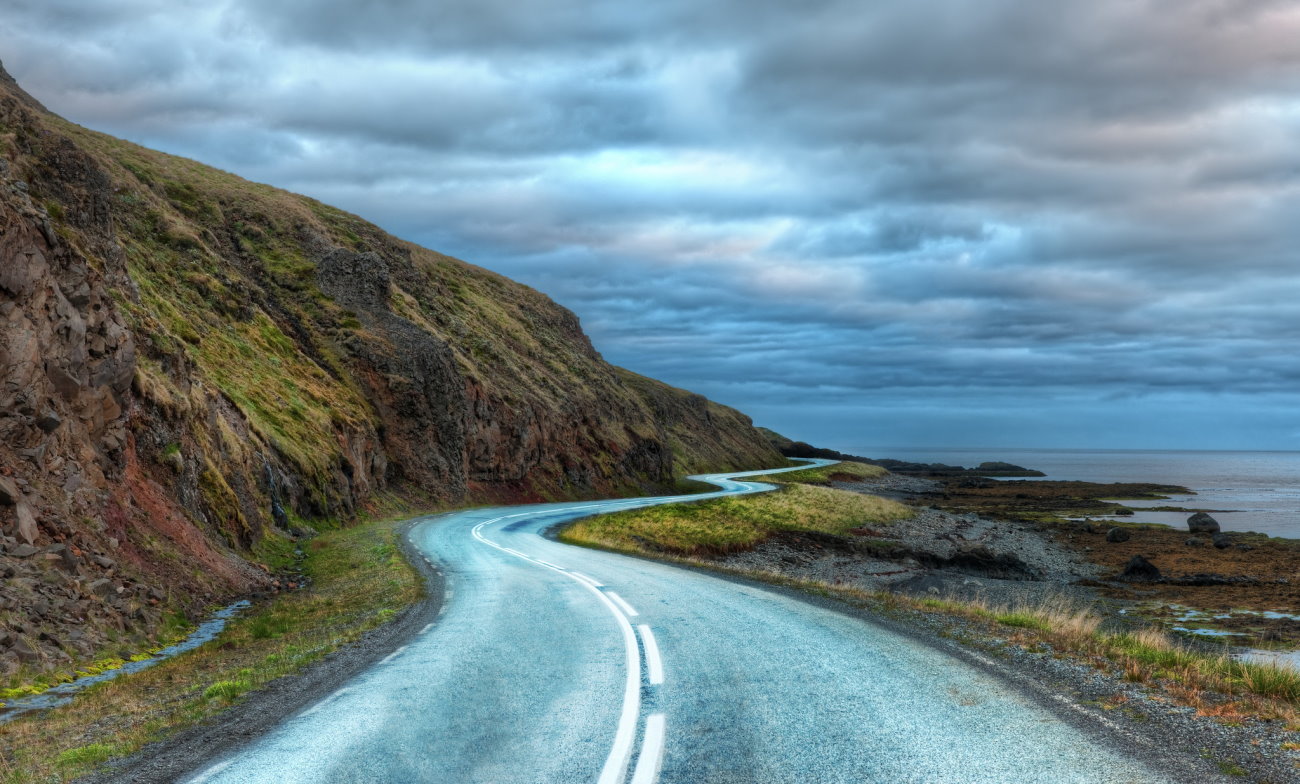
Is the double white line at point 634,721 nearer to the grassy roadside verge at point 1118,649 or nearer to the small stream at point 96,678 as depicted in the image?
the grassy roadside verge at point 1118,649

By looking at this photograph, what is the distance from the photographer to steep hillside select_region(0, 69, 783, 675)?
52.1 ft

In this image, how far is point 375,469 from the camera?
48625 millimetres

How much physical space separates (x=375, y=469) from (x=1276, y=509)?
90212 millimetres

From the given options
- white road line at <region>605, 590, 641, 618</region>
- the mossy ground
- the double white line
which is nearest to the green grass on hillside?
white road line at <region>605, 590, 641, 618</region>

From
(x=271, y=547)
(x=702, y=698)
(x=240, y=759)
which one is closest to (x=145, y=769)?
(x=240, y=759)

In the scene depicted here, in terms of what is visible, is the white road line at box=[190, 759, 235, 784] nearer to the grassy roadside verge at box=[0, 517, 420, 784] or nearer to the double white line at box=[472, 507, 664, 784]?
the grassy roadside verge at box=[0, 517, 420, 784]

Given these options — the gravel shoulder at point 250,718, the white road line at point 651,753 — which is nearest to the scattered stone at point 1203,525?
the gravel shoulder at point 250,718

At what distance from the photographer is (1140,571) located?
39.8 m

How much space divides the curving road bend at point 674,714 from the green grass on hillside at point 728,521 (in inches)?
767

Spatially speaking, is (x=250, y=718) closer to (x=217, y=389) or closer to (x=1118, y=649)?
(x=1118, y=649)

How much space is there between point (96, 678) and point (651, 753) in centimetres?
984

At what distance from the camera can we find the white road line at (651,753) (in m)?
6.10

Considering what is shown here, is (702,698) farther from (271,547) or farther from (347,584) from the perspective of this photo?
(271,547)

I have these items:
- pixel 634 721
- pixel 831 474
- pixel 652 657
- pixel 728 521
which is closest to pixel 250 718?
pixel 634 721
